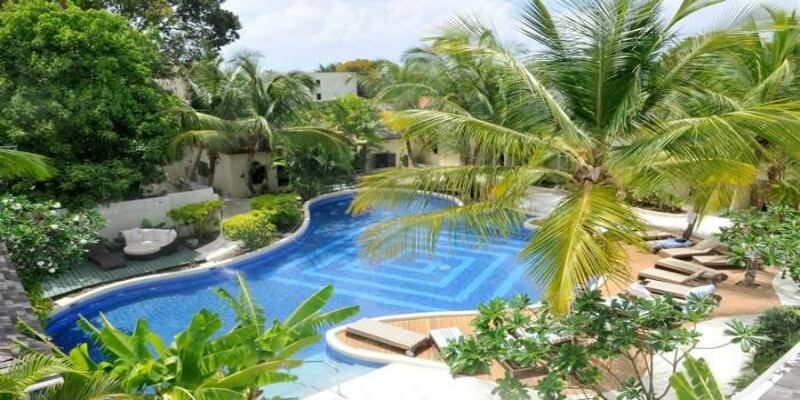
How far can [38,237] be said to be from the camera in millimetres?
10039

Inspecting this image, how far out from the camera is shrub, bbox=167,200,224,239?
649 inches

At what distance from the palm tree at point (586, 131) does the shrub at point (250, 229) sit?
9.77m

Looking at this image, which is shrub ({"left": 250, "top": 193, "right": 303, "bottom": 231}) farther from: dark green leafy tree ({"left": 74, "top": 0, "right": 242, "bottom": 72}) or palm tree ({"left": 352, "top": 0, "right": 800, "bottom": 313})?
palm tree ({"left": 352, "top": 0, "right": 800, "bottom": 313})

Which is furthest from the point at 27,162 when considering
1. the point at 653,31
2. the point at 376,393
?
the point at 653,31

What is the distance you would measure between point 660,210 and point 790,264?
11977 mm

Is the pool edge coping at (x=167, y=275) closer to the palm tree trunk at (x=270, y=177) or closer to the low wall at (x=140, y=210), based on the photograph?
the low wall at (x=140, y=210)

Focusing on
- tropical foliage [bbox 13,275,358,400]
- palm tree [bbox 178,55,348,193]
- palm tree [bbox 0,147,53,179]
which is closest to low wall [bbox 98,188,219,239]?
palm tree [bbox 178,55,348,193]

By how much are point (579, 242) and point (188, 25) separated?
104 feet

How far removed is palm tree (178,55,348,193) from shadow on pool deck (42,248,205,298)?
6.39 meters

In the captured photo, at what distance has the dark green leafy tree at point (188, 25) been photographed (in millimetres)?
24719

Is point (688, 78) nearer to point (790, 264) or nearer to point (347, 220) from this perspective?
point (790, 264)

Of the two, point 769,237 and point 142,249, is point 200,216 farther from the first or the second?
point 769,237

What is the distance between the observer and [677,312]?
626cm

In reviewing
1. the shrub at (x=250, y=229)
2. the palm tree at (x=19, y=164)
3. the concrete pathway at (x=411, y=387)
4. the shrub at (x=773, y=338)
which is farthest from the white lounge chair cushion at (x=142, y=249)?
the shrub at (x=773, y=338)
